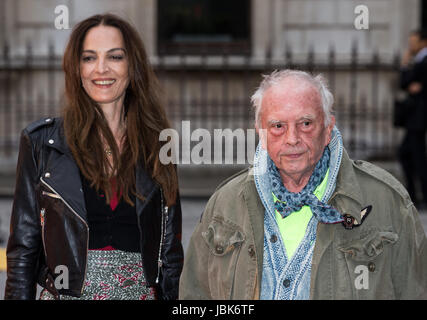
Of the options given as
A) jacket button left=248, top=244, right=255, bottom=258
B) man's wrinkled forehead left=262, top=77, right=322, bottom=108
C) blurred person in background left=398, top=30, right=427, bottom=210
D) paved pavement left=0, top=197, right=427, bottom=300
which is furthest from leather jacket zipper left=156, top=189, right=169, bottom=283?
blurred person in background left=398, top=30, right=427, bottom=210

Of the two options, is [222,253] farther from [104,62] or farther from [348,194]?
[104,62]

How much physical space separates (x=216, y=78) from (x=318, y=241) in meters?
10.8

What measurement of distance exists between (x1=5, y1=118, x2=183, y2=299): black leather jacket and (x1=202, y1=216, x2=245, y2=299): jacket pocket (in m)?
0.45

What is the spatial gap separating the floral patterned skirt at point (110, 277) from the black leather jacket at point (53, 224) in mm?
31

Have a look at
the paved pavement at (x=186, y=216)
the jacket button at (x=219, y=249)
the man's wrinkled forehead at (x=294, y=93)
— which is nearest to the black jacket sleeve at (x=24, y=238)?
the jacket button at (x=219, y=249)

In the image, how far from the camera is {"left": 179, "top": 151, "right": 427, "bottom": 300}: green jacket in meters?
2.75

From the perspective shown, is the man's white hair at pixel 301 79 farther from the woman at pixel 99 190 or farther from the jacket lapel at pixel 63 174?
the jacket lapel at pixel 63 174

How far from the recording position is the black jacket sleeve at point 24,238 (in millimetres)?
3170

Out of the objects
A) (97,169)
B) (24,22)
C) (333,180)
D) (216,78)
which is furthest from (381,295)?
(24,22)

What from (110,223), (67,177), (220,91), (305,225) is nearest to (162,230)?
(110,223)

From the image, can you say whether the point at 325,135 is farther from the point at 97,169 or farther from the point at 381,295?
the point at 97,169

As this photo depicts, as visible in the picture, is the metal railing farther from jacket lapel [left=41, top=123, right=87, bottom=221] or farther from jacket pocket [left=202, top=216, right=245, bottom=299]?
jacket pocket [left=202, top=216, right=245, bottom=299]

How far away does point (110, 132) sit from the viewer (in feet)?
11.3
